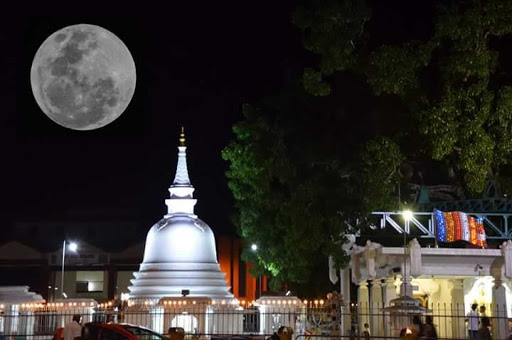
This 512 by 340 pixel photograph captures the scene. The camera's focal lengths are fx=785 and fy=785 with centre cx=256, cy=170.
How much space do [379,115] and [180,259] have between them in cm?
1779

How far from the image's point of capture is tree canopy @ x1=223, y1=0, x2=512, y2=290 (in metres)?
22.8

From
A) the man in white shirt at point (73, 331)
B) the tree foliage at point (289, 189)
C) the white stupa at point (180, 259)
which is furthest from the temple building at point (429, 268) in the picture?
the man in white shirt at point (73, 331)

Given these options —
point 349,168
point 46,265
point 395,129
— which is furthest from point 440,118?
point 46,265

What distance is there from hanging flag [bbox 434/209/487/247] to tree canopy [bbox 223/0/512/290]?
1.27 m

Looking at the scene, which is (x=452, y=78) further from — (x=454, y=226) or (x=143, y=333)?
(x=143, y=333)

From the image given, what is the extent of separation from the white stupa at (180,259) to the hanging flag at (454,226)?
44.1 ft

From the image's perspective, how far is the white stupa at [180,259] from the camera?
39.1m

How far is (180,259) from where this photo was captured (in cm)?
4059

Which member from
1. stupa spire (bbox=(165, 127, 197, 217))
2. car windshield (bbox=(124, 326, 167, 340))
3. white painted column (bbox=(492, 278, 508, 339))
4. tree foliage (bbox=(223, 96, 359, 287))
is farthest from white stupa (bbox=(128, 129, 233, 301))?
car windshield (bbox=(124, 326, 167, 340))

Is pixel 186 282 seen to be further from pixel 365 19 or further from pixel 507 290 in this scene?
pixel 365 19

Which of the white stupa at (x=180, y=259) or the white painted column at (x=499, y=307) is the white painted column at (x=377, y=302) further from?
the white stupa at (x=180, y=259)

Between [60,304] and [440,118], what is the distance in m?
19.8

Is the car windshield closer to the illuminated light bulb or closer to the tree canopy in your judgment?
the tree canopy

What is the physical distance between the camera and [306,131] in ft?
92.6
